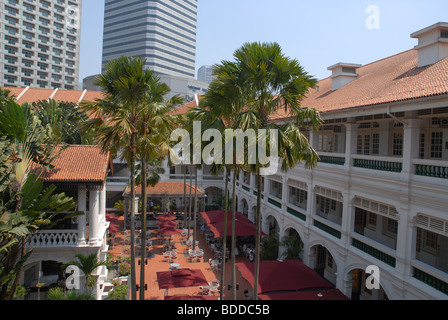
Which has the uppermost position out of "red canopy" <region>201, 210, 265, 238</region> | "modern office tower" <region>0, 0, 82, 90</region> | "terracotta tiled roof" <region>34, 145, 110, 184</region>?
"modern office tower" <region>0, 0, 82, 90</region>

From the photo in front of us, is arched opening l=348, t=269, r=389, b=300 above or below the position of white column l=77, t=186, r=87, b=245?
below

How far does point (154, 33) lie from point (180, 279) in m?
109

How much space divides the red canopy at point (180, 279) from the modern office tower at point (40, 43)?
70560mm

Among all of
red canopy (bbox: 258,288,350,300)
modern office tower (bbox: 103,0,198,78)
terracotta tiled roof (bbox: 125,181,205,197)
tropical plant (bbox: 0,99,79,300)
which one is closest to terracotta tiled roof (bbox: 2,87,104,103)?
terracotta tiled roof (bbox: 125,181,205,197)

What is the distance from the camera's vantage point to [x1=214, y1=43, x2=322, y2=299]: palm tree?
10.2 m

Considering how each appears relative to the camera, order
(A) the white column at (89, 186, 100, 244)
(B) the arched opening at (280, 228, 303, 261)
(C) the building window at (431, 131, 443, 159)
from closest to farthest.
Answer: (C) the building window at (431, 131, 443, 159) < (A) the white column at (89, 186, 100, 244) < (B) the arched opening at (280, 228, 303, 261)

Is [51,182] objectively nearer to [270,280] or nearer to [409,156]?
[270,280]

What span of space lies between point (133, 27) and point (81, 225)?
4462 inches

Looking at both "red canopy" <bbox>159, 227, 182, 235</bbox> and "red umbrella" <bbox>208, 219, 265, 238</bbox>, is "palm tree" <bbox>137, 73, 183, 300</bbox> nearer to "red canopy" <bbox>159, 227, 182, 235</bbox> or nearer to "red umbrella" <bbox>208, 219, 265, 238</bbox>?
"red umbrella" <bbox>208, 219, 265, 238</bbox>

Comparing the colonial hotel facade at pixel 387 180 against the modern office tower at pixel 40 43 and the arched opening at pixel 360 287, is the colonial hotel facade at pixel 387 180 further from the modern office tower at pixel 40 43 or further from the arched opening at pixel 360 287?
the modern office tower at pixel 40 43

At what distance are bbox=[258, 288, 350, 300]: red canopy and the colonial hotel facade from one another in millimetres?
1400

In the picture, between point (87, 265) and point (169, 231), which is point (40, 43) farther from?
point (87, 265)

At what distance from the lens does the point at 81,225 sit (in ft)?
45.2
